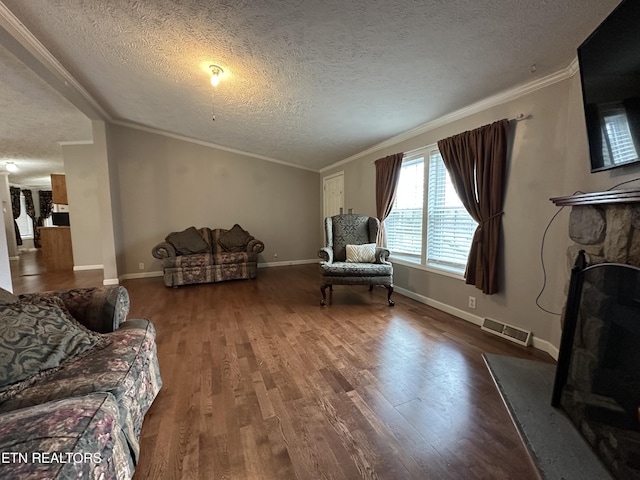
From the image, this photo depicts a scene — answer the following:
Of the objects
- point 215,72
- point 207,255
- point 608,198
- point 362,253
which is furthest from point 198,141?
point 608,198

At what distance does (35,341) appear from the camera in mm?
1188

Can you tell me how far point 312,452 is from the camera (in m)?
1.28

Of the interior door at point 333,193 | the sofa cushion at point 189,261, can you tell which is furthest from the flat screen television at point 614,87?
the sofa cushion at point 189,261

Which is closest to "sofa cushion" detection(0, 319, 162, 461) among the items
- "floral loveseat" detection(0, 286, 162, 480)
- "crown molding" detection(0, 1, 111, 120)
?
"floral loveseat" detection(0, 286, 162, 480)

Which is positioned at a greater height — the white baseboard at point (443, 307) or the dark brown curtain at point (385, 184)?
the dark brown curtain at point (385, 184)

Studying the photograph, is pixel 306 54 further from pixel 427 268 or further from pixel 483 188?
pixel 427 268

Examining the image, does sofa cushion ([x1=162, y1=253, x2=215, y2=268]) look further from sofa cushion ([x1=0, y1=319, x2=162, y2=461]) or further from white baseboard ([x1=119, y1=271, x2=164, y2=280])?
sofa cushion ([x1=0, y1=319, x2=162, y2=461])

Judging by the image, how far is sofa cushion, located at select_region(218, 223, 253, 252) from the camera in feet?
17.0

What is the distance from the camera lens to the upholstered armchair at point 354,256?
3.28 meters

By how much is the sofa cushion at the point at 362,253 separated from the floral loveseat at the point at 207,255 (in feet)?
6.69

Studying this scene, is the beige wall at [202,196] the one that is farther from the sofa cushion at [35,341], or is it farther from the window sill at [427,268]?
the sofa cushion at [35,341]

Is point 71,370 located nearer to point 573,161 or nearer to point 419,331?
point 419,331

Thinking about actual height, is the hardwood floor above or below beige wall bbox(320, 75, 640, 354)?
below

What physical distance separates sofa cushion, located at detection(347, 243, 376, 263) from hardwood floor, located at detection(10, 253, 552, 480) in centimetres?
81
